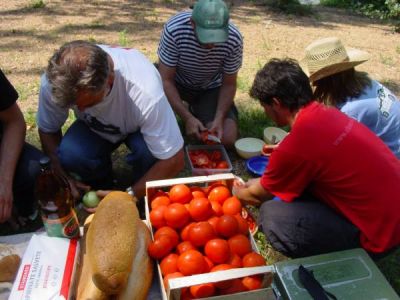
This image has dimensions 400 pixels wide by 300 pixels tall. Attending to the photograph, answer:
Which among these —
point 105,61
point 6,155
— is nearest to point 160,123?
point 105,61

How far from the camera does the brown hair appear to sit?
253cm

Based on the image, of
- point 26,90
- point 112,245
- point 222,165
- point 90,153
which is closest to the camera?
point 112,245

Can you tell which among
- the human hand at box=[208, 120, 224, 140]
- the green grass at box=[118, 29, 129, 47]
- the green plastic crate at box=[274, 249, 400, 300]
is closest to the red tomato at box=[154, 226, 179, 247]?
the green plastic crate at box=[274, 249, 400, 300]

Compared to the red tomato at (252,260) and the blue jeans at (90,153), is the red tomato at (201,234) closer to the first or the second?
the red tomato at (252,260)

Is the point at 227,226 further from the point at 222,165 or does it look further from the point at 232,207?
the point at 222,165

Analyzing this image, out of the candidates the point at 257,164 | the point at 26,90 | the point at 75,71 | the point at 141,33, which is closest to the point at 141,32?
the point at 141,33

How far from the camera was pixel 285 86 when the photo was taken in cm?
220

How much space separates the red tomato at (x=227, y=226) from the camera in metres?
1.98

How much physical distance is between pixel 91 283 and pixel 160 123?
1.05 meters

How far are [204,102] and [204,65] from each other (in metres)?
0.39

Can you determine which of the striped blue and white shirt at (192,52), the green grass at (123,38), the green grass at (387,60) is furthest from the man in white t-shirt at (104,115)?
the green grass at (387,60)

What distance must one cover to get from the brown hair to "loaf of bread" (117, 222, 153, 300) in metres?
1.53

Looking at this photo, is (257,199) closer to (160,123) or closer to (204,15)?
(160,123)

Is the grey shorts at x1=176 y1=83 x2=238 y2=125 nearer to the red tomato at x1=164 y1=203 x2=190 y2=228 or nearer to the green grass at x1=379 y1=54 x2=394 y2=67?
the red tomato at x1=164 y1=203 x2=190 y2=228
